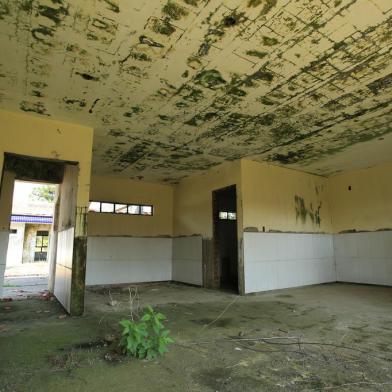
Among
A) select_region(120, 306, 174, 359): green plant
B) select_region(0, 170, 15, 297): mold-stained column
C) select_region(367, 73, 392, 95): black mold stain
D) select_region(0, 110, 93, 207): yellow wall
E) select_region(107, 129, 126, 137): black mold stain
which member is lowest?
select_region(120, 306, 174, 359): green plant

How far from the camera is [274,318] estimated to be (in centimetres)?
Result: 475

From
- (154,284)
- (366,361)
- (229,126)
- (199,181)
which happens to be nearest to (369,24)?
(229,126)

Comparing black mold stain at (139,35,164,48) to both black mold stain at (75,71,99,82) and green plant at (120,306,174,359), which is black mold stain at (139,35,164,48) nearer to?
black mold stain at (75,71,99,82)

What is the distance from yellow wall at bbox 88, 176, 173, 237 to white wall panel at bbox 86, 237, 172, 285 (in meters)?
0.25

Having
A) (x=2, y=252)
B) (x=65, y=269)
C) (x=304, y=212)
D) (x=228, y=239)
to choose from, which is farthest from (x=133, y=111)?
(x=228, y=239)

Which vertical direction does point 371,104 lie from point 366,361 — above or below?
above

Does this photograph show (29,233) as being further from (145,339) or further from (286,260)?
(145,339)

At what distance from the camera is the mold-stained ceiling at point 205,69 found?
3047 mm

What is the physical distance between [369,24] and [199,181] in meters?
6.36

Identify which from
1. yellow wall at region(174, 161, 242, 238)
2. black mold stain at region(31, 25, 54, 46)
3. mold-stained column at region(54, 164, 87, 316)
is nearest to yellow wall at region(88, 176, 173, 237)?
yellow wall at region(174, 161, 242, 238)

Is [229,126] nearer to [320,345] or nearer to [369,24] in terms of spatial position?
[369,24]

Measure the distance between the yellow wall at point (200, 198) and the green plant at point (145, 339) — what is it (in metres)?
4.49

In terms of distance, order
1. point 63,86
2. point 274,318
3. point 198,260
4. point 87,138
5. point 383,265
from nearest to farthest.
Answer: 1. point 63,86
2. point 274,318
3. point 87,138
4. point 383,265
5. point 198,260

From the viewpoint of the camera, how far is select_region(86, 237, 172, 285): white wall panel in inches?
347
